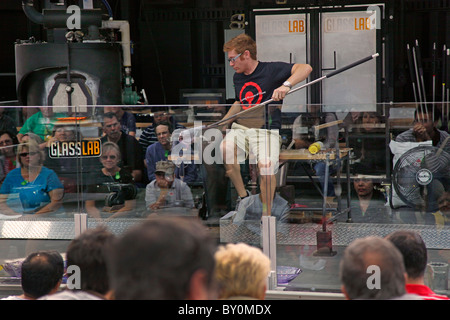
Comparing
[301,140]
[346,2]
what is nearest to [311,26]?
[346,2]

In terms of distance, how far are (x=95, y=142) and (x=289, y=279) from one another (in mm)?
1568

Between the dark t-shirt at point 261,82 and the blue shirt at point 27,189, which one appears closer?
the blue shirt at point 27,189

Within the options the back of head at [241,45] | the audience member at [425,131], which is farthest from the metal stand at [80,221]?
the audience member at [425,131]

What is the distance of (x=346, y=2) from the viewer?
838 cm

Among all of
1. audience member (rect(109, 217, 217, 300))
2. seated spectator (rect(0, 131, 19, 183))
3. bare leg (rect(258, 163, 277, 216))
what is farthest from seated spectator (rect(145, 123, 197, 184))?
audience member (rect(109, 217, 217, 300))

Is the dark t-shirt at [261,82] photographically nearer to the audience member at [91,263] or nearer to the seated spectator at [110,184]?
the seated spectator at [110,184]

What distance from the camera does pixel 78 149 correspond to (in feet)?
16.7

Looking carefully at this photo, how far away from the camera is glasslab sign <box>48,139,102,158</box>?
5.07 m

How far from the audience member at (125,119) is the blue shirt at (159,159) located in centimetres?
16

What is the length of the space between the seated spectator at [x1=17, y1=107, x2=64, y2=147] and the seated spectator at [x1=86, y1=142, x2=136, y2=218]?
0.39 metres

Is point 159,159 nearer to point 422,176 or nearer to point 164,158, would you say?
point 164,158

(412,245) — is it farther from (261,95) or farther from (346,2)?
(346,2)

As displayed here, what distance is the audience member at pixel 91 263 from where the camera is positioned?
2746mm

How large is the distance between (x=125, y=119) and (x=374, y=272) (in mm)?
2889
